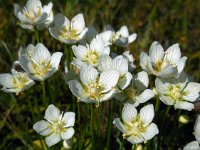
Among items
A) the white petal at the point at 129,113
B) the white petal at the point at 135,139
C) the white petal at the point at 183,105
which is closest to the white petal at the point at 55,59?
Answer: the white petal at the point at 129,113

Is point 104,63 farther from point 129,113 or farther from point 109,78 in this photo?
point 129,113

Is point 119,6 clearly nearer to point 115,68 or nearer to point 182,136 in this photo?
point 182,136

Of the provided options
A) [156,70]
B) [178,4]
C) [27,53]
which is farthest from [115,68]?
[178,4]

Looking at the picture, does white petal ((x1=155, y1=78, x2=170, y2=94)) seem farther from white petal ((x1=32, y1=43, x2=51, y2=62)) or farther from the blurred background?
the blurred background

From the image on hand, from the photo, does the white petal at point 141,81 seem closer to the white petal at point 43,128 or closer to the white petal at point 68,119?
the white petal at point 68,119

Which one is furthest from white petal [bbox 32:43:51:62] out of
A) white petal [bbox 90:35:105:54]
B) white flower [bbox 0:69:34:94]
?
white petal [bbox 90:35:105:54]

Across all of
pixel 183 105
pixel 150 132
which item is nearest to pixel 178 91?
pixel 183 105
